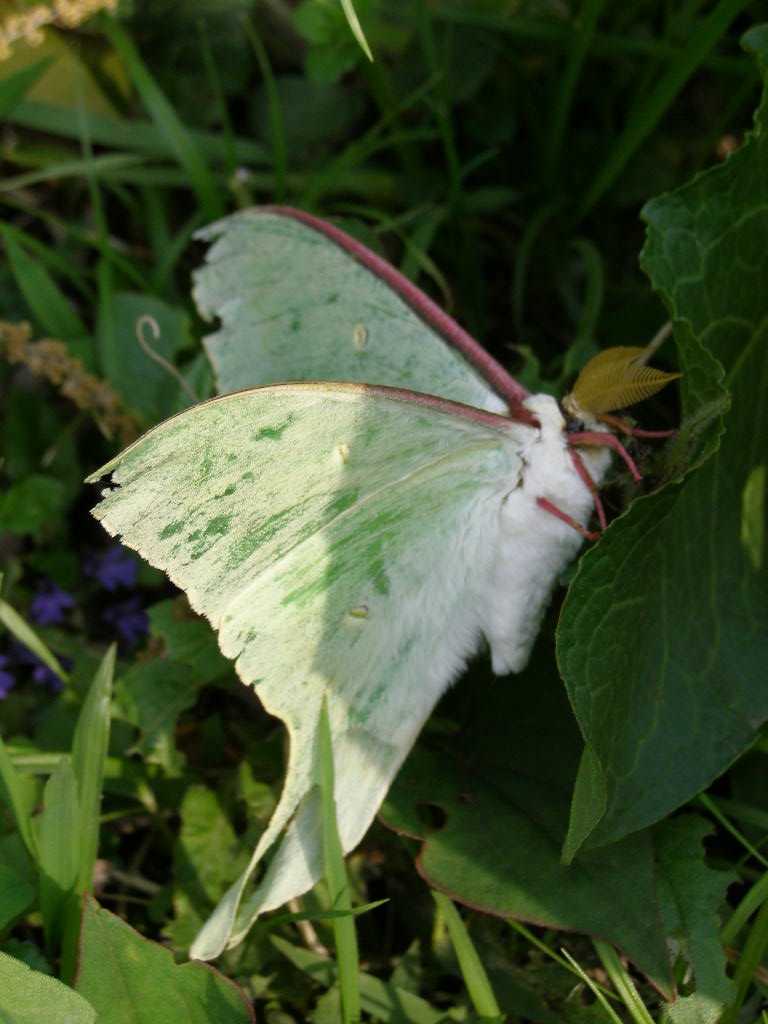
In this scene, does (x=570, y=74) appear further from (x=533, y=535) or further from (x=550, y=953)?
(x=550, y=953)

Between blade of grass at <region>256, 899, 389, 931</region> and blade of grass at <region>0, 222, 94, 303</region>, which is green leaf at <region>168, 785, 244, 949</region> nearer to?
blade of grass at <region>256, 899, 389, 931</region>

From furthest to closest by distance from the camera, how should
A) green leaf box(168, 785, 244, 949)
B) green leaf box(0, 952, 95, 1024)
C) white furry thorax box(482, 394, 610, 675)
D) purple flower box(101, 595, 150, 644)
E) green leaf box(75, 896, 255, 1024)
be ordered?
1. purple flower box(101, 595, 150, 644)
2. green leaf box(168, 785, 244, 949)
3. white furry thorax box(482, 394, 610, 675)
4. green leaf box(75, 896, 255, 1024)
5. green leaf box(0, 952, 95, 1024)

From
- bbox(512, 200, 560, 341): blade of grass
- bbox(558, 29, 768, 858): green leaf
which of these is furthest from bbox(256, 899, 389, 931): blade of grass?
bbox(512, 200, 560, 341): blade of grass

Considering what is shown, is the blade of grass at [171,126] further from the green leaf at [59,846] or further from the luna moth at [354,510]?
the green leaf at [59,846]

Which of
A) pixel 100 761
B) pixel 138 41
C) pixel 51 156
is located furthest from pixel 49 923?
pixel 138 41

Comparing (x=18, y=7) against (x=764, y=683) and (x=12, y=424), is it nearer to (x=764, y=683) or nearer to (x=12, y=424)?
(x=12, y=424)

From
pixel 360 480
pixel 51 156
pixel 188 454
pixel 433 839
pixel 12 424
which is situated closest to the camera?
pixel 188 454

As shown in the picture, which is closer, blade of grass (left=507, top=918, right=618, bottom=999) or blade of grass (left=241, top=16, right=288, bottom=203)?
blade of grass (left=507, top=918, right=618, bottom=999)

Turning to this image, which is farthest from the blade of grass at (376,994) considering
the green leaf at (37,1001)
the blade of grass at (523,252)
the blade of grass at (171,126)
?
the blade of grass at (171,126)
